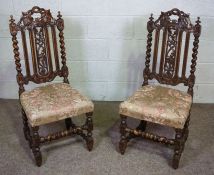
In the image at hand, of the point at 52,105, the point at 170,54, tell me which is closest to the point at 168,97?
the point at 170,54

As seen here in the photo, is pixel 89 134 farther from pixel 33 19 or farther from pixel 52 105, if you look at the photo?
pixel 33 19

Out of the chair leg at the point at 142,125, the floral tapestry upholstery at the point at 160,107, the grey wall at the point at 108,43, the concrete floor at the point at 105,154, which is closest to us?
the floral tapestry upholstery at the point at 160,107

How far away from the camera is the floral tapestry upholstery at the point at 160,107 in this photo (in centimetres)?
201

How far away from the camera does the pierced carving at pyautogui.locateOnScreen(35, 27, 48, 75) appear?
2236mm

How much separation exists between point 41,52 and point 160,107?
966 mm

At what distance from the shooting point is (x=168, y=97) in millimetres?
2197

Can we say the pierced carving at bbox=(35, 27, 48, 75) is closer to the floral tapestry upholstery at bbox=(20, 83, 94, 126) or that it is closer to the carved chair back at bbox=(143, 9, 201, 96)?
the floral tapestry upholstery at bbox=(20, 83, 94, 126)

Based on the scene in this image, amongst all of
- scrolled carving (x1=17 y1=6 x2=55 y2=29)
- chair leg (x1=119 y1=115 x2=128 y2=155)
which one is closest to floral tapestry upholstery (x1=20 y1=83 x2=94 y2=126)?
chair leg (x1=119 y1=115 x2=128 y2=155)

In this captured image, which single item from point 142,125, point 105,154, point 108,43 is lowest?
point 105,154

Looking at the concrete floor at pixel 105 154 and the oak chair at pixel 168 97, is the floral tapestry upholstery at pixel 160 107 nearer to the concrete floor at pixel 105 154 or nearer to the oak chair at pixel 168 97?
the oak chair at pixel 168 97

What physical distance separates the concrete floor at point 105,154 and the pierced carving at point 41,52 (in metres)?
0.59

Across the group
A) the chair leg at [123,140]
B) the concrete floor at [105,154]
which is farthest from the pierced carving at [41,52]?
the chair leg at [123,140]

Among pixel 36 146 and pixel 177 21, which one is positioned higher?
pixel 177 21

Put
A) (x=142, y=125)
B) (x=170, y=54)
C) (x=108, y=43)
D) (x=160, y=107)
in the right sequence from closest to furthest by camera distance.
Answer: (x=160, y=107) < (x=170, y=54) < (x=142, y=125) < (x=108, y=43)
